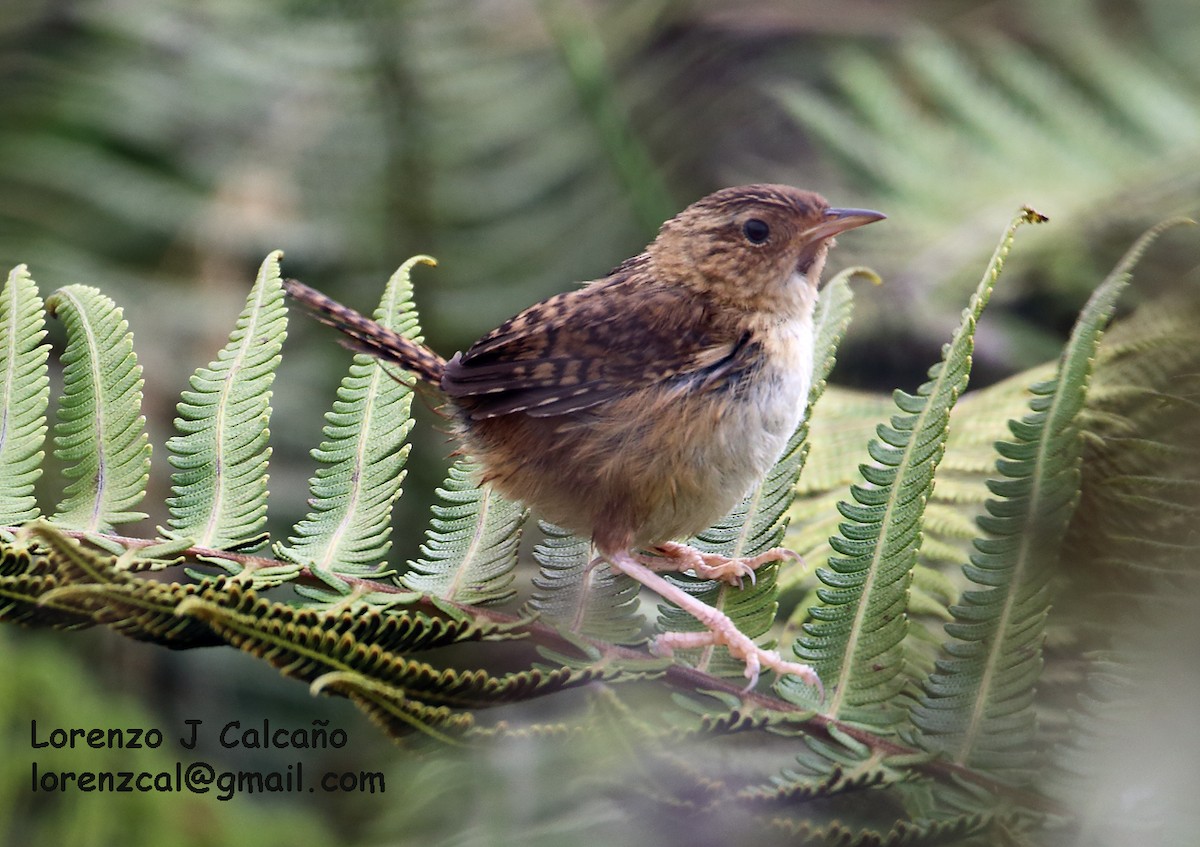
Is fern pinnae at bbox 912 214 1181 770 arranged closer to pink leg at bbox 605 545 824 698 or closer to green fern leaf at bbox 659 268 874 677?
pink leg at bbox 605 545 824 698

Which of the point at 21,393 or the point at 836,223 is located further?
the point at 836,223

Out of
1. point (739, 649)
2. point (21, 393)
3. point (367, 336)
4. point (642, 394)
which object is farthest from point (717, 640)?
point (21, 393)

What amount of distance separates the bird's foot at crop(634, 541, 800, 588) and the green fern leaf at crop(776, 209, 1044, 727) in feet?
0.77

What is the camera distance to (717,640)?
1.73 m

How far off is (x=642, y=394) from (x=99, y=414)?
2.86ft

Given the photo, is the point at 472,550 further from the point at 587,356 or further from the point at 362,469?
the point at 587,356

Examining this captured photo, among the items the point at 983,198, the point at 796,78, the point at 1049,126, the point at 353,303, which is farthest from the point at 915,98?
the point at 353,303

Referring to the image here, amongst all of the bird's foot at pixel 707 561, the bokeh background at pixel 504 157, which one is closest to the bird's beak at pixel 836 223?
the bird's foot at pixel 707 561

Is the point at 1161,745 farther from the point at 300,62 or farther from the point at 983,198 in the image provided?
the point at 300,62

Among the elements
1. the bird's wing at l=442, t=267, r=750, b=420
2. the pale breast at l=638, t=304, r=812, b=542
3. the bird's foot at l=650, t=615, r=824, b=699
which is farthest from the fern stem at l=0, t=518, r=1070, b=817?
the bird's wing at l=442, t=267, r=750, b=420

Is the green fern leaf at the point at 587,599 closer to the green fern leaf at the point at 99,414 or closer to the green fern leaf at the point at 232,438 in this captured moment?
the green fern leaf at the point at 232,438

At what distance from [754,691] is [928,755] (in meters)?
0.25

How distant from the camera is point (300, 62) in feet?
12.6

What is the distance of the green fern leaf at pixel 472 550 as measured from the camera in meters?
1.72
